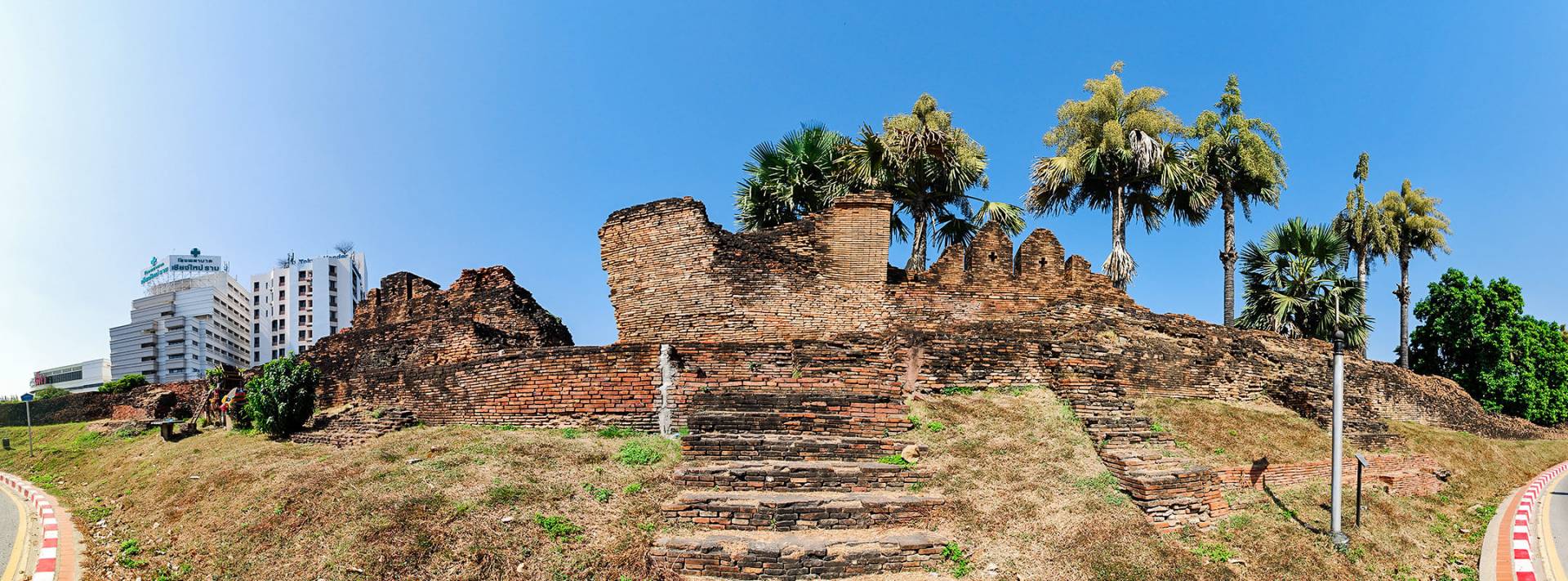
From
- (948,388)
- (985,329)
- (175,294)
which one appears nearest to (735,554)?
(948,388)

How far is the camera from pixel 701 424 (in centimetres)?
960

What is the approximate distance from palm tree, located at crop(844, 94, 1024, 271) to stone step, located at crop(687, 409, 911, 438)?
8192mm

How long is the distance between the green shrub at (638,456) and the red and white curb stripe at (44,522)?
5.68 meters

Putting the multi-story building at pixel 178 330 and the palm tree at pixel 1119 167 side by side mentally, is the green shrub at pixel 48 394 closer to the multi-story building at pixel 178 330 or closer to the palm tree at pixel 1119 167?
the multi-story building at pixel 178 330

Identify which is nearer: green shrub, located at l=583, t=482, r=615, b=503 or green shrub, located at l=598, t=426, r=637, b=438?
green shrub, located at l=583, t=482, r=615, b=503

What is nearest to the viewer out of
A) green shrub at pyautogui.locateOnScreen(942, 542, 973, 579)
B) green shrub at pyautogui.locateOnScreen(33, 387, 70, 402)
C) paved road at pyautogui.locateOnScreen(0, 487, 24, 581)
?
green shrub at pyautogui.locateOnScreen(942, 542, 973, 579)

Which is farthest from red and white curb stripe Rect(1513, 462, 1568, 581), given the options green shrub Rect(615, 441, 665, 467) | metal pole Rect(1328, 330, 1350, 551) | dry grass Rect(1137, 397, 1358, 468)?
green shrub Rect(615, 441, 665, 467)

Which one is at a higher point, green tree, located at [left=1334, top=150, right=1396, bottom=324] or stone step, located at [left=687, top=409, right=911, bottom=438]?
green tree, located at [left=1334, top=150, right=1396, bottom=324]

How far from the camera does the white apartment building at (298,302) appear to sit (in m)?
82.6

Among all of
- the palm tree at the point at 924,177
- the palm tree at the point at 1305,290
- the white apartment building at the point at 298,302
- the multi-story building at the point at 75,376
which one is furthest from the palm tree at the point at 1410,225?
the multi-story building at the point at 75,376

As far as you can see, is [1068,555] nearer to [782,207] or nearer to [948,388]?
[948,388]

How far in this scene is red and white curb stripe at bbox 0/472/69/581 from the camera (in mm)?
7846

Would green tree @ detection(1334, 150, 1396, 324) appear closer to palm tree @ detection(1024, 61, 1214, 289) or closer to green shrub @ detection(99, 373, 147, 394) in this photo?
palm tree @ detection(1024, 61, 1214, 289)

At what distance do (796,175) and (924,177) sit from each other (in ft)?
10.5
